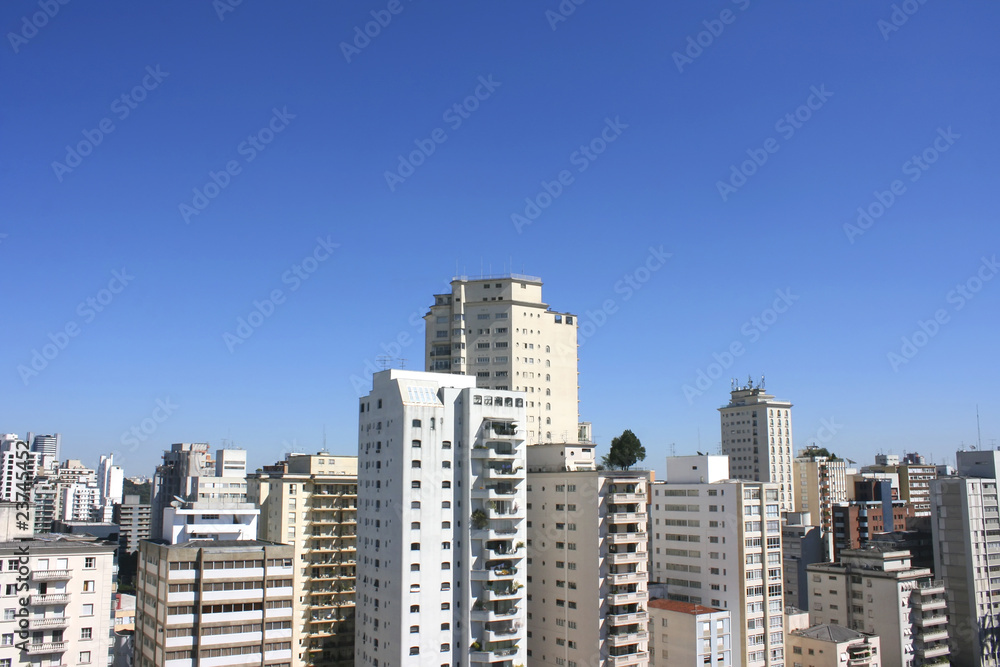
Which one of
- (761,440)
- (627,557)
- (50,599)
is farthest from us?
(761,440)

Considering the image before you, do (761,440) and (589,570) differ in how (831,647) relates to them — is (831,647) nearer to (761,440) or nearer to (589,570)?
(589,570)

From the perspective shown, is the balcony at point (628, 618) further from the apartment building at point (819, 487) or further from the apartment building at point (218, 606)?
the apartment building at point (819, 487)

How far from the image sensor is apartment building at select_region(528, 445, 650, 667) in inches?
2965

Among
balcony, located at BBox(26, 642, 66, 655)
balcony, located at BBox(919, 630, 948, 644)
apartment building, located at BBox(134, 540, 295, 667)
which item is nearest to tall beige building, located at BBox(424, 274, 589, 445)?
apartment building, located at BBox(134, 540, 295, 667)

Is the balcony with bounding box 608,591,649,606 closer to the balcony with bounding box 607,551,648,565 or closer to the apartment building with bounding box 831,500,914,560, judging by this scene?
the balcony with bounding box 607,551,648,565

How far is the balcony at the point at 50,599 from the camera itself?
56772 mm

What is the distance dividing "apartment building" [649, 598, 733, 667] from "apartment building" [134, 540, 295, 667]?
38.8 meters

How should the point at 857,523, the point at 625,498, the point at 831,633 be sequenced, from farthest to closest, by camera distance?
the point at 857,523, the point at 831,633, the point at 625,498

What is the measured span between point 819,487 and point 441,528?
397 feet

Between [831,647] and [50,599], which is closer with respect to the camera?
[50,599]

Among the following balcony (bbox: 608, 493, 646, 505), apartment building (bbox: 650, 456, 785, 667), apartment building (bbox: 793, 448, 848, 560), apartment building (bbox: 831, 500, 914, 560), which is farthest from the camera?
apartment building (bbox: 793, 448, 848, 560)

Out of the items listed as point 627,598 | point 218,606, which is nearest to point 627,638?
point 627,598

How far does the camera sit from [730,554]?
281ft

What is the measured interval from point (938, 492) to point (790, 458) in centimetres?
6544
